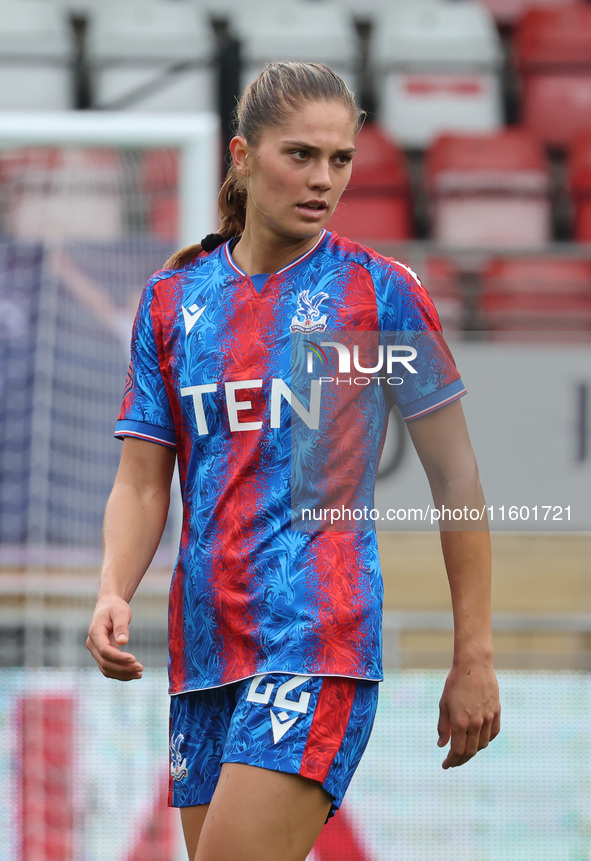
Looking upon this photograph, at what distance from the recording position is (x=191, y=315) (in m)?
1.85

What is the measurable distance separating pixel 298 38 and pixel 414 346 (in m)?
5.23

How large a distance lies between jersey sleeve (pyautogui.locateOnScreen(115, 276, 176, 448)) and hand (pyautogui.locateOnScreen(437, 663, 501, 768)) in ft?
1.92

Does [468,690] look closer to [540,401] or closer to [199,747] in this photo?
[199,747]

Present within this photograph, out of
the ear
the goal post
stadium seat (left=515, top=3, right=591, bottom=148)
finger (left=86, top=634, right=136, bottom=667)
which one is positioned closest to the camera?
finger (left=86, top=634, right=136, bottom=667)

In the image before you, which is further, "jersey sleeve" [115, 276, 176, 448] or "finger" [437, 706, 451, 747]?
"jersey sleeve" [115, 276, 176, 448]

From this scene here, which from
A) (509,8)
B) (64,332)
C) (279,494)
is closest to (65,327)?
(64,332)

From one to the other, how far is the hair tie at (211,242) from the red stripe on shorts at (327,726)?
0.75 meters

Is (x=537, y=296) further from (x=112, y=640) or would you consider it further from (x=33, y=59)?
(x=112, y=640)

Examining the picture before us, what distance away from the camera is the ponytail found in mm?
1960

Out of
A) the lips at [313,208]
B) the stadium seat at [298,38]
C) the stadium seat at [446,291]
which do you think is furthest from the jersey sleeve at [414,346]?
the stadium seat at [298,38]

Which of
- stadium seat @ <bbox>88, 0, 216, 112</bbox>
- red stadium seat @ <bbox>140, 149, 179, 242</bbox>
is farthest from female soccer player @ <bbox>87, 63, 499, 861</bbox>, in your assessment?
stadium seat @ <bbox>88, 0, 216, 112</bbox>

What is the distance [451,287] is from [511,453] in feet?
5.12

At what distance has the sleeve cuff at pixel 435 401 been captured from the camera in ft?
5.88

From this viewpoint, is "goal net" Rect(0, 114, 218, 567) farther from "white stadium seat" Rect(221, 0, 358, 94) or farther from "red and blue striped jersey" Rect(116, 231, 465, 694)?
"white stadium seat" Rect(221, 0, 358, 94)
